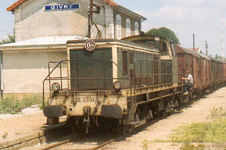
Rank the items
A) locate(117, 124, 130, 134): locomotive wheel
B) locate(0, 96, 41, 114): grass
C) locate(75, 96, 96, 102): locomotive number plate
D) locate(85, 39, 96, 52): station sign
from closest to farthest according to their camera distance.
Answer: locate(75, 96, 96, 102): locomotive number plate < locate(117, 124, 130, 134): locomotive wheel < locate(85, 39, 96, 52): station sign < locate(0, 96, 41, 114): grass

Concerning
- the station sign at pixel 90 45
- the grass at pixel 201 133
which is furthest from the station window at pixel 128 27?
the station sign at pixel 90 45

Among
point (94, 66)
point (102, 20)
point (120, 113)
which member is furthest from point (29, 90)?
point (120, 113)

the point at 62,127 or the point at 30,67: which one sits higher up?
the point at 30,67

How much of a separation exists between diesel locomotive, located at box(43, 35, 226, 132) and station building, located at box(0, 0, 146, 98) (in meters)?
10.8

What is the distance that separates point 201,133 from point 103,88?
2.99 meters

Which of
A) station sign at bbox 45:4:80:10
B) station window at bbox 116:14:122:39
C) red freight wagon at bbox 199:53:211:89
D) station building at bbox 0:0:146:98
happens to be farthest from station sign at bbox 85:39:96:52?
station window at bbox 116:14:122:39

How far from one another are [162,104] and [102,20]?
12.4 metres

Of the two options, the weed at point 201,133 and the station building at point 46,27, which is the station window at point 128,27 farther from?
the weed at point 201,133

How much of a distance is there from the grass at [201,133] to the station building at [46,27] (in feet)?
40.2

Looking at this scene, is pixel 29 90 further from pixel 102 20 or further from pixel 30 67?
pixel 102 20

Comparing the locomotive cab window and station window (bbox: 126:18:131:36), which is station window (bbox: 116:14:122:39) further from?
the locomotive cab window

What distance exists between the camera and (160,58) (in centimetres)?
1316

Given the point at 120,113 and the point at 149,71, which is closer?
the point at 120,113

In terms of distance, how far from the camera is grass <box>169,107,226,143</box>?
8.33m
